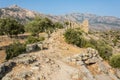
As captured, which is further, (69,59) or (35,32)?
(35,32)

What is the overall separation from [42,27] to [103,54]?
136 ft

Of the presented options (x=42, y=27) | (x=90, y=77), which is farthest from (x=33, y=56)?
(x=42, y=27)

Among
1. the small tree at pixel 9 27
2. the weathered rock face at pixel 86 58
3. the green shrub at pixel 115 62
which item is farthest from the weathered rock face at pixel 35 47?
the small tree at pixel 9 27

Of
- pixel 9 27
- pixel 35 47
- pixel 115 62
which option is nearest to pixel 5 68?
pixel 35 47

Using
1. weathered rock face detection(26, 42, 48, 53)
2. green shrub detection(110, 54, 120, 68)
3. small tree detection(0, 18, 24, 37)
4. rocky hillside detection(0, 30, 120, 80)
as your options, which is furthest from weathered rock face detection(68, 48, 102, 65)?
small tree detection(0, 18, 24, 37)

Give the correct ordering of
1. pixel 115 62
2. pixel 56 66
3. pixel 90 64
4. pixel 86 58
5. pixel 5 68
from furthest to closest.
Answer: pixel 115 62, pixel 90 64, pixel 86 58, pixel 56 66, pixel 5 68

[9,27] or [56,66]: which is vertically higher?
[9,27]

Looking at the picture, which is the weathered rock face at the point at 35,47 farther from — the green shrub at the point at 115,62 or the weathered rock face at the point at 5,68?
the green shrub at the point at 115,62

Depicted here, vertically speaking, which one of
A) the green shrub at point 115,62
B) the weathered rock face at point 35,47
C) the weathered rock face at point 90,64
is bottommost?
the green shrub at point 115,62

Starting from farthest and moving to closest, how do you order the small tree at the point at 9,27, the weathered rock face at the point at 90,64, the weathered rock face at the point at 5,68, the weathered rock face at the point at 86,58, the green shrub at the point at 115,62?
the small tree at the point at 9,27 < the green shrub at the point at 115,62 < the weathered rock face at the point at 86,58 < the weathered rock face at the point at 90,64 < the weathered rock face at the point at 5,68

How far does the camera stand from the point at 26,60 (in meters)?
37.2

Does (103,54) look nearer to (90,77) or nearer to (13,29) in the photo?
(90,77)

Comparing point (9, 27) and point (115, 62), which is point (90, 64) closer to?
point (115, 62)

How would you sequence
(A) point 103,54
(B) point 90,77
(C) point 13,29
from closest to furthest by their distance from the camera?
(B) point 90,77
(A) point 103,54
(C) point 13,29
